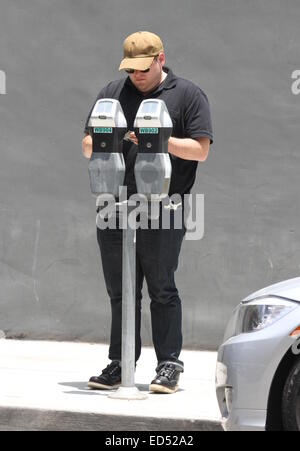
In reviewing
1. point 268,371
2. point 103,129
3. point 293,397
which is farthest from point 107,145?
point 293,397

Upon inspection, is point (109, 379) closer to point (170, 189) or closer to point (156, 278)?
point (156, 278)

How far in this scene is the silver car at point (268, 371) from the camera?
493 cm

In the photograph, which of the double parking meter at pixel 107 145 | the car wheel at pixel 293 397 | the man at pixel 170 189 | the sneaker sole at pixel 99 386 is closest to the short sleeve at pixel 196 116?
the man at pixel 170 189

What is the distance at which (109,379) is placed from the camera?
22.6 feet

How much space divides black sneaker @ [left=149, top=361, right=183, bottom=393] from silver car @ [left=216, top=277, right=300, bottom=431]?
5.21 feet

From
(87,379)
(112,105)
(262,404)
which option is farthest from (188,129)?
(262,404)

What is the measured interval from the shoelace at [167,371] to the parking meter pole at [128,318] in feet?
0.84

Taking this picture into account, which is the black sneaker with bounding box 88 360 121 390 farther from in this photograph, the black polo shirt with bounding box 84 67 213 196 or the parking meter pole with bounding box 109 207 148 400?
the black polo shirt with bounding box 84 67 213 196

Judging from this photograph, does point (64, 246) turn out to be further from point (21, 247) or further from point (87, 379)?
point (87, 379)

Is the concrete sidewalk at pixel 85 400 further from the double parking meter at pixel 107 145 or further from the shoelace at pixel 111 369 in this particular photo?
the double parking meter at pixel 107 145

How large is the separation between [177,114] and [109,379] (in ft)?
5.46

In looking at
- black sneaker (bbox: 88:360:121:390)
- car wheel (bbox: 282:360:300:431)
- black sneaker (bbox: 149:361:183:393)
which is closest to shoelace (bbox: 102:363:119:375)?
black sneaker (bbox: 88:360:121:390)
